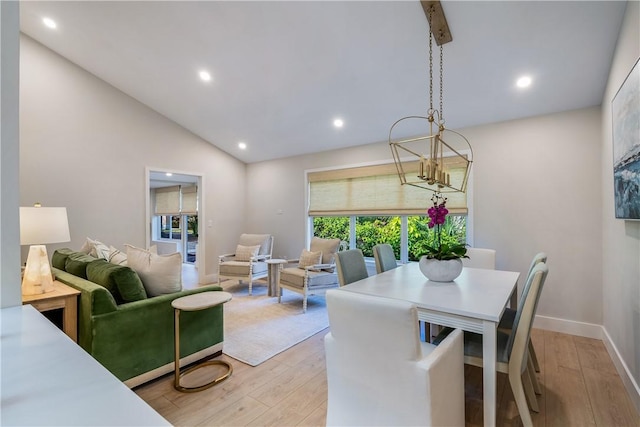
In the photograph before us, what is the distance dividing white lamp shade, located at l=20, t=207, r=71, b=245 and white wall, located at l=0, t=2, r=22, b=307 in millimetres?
2023

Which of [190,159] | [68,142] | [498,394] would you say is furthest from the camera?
[190,159]

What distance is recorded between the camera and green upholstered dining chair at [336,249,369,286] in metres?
2.54

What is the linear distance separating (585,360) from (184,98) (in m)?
5.57

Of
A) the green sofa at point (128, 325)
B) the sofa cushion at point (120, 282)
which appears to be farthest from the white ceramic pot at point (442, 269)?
the sofa cushion at point (120, 282)

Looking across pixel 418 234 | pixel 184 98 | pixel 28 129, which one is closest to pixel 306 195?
pixel 418 234

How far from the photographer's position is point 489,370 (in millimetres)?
1581

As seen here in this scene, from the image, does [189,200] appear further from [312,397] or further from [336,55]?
[312,397]

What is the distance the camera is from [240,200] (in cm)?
621

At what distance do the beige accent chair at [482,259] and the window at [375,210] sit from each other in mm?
764

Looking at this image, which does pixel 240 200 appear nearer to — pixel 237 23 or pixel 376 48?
pixel 237 23

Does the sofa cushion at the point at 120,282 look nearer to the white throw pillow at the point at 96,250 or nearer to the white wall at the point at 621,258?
the white throw pillow at the point at 96,250

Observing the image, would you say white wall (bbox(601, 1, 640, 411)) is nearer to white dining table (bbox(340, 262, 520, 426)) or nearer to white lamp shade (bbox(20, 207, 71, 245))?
white dining table (bbox(340, 262, 520, 426))

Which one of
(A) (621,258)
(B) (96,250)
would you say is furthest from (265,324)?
(A) (621,258)

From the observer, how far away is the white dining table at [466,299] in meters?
1.58
